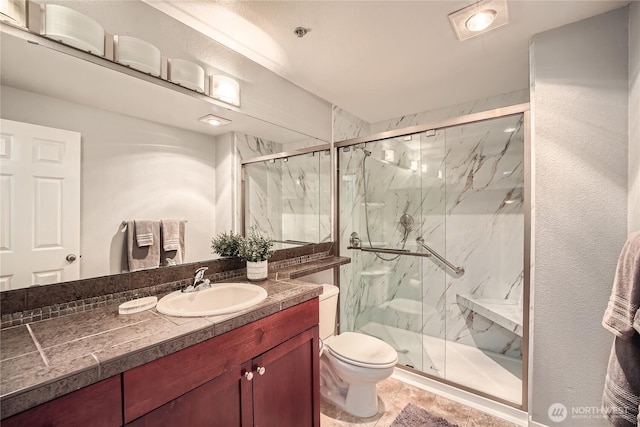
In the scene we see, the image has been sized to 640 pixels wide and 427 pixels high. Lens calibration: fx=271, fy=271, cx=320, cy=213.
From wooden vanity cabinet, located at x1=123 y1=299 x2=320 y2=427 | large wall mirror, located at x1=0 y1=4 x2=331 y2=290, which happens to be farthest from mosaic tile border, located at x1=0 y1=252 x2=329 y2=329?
wooden vanity cabinet, located at x1=123 y1=299 x2=320 y2=427

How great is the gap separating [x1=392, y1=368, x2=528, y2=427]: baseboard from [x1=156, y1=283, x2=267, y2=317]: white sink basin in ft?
4.97

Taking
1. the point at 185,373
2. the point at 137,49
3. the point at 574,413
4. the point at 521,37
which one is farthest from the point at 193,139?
the point at 574,413

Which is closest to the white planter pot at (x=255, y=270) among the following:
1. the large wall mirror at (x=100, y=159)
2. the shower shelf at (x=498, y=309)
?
the large wall mirror at (x=100, y=159)

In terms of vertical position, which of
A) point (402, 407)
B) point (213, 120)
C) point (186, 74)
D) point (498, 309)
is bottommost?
point (402, 407)

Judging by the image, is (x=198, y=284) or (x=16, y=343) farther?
(x=198, y=284)

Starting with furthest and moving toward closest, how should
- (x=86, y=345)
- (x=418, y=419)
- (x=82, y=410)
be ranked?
(x=418, y=419) < (x=86, y=345) < (x=82, y=410)

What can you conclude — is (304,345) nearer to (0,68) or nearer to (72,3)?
(0,68)

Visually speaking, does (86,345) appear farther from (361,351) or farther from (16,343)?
(361,351)

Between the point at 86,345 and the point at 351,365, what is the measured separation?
1321mm

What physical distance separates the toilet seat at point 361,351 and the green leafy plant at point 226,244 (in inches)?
34.7

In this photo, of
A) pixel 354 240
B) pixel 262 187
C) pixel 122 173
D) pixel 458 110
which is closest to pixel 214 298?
pixel 122 173

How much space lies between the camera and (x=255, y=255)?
1.55 metres

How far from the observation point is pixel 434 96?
241cm

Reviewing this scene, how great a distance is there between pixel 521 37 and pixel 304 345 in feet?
6.94
